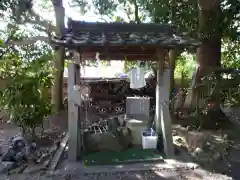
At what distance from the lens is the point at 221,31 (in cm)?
738

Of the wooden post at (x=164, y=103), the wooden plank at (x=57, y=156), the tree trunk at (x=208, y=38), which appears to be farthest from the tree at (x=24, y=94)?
the tree trunk at (x=208, y=38)

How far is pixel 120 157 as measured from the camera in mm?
5070

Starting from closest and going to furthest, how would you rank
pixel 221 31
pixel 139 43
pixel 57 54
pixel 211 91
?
pixel 139 43 → pixel 211 91 → pixel 221 31 → pixel 57 54

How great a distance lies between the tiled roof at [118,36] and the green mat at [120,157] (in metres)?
2.68

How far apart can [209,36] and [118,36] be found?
399 cm

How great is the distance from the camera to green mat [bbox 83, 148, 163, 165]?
4.84 meters

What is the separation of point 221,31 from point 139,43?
175 inches

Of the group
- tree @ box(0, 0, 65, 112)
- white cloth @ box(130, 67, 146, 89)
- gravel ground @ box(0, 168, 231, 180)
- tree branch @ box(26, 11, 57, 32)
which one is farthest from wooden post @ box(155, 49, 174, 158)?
tree branch @ box(26, 11, 57, 32)

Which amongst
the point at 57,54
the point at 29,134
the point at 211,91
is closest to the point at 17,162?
the point at 29,134

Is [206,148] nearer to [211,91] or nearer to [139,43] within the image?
[211,91]

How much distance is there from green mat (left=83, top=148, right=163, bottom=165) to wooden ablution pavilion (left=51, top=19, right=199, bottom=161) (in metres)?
0.32

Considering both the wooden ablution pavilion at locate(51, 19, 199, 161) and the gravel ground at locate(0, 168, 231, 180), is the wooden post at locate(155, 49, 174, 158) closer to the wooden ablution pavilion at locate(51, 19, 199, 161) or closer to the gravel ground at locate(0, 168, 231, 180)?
the wooden ablution pavilion at locate(51, 19, 199, 161)

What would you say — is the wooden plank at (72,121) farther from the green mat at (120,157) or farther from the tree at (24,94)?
the tree at (24,94)

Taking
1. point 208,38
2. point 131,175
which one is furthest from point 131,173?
point 208,38
